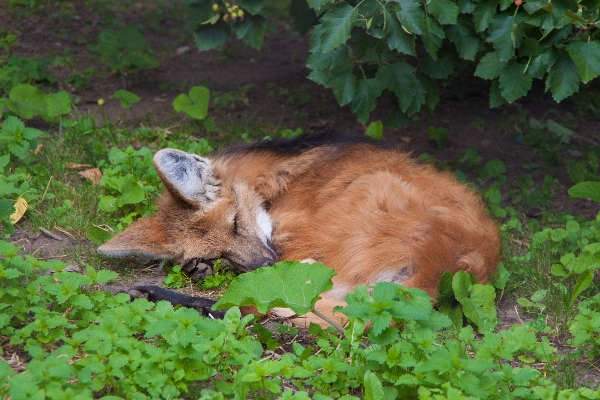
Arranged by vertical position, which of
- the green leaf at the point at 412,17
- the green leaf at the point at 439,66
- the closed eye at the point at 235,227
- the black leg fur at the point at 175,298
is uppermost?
the green leaf at the point at 412,17

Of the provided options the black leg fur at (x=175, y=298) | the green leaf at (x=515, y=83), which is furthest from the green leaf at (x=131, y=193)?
the green leaf at (x=515, y=83)

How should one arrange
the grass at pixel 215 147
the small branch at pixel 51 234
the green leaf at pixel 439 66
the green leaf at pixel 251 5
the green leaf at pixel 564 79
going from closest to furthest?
the grass at pixel 215 147, the green leaf at pixel 564 79, the small branch at pixel 51 234, the green leaf at pixel 439 66, the green leaf at pixel 251 5

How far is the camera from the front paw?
3.40 m

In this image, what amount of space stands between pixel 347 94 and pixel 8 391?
287 cm

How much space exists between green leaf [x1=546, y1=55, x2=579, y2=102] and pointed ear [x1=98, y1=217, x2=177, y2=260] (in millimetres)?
2356

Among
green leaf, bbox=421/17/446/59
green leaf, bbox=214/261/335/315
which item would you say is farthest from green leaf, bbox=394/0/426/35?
green leaf, bbox=214/261/335/315

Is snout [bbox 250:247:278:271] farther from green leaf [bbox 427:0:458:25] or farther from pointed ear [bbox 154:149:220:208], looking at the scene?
green leaf [bbox 427:0:458:25]

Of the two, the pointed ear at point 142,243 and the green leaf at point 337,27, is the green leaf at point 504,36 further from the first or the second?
the pointed ear at point 142,243

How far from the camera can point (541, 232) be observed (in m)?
3.76

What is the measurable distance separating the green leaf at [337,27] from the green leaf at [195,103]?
1670 mm

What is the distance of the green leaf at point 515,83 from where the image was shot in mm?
3766

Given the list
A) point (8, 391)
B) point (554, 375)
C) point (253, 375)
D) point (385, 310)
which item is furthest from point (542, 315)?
point (8, 391)

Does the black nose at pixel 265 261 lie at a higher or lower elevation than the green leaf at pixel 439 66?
lower

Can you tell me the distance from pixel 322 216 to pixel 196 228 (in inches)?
27.3
